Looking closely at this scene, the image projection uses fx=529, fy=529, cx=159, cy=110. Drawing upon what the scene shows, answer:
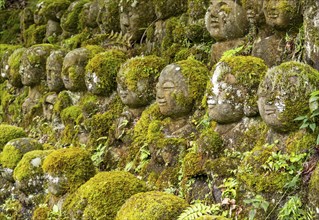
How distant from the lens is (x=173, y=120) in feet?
20.0

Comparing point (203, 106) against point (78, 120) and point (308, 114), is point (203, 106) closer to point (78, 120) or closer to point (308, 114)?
point (308, 114)

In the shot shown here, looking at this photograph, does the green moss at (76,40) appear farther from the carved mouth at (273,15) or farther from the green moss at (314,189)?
the green moss at (314,189)

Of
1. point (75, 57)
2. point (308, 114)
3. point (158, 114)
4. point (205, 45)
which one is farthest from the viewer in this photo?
point (75, 57)

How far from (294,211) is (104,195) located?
1753 millimetres

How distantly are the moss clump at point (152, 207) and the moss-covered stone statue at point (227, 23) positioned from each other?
241 centimetres

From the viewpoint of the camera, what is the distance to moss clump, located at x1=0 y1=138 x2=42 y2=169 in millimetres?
7055

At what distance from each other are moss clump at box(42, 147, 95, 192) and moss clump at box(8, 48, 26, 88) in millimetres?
4273

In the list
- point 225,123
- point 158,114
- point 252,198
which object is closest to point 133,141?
point 158,114

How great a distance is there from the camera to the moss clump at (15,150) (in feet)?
23.1

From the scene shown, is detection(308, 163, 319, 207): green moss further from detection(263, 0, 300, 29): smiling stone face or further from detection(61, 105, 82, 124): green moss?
detection(61, 105, 82, 124): green moss

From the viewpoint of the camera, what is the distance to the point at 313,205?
13.1ft

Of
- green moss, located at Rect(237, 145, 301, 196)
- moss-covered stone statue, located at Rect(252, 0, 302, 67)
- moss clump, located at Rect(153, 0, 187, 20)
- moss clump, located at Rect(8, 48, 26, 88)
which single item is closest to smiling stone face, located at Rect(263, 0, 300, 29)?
moss-covered stone statue, located at Rect(252, 0, 302, 67)

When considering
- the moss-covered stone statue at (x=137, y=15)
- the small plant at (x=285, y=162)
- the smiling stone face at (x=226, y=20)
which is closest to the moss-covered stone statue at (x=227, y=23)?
the smiling stone face at (x=226, y=20)

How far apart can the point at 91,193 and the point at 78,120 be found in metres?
3.12
